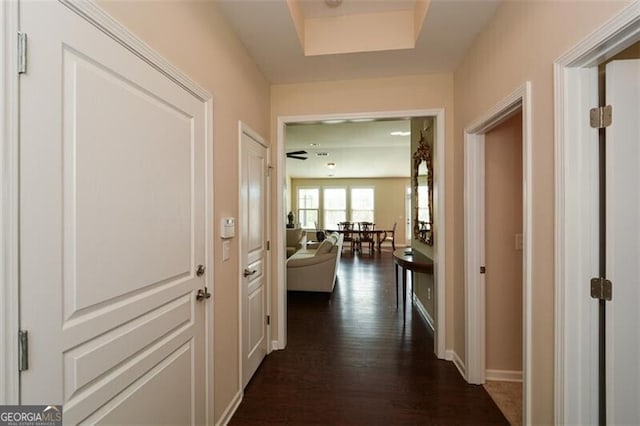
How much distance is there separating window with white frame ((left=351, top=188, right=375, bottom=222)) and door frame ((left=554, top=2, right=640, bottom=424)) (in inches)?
387

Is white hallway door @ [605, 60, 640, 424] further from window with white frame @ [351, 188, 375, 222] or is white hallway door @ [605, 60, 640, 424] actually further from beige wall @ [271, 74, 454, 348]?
window with white frame @ [351, 188, 375, 222]

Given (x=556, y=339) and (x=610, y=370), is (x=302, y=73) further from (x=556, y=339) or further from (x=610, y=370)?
(x=610, y=370)

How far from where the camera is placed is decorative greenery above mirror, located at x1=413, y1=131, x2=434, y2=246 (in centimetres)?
349

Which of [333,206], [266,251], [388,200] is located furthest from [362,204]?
[266,251]

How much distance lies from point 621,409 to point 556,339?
306mm

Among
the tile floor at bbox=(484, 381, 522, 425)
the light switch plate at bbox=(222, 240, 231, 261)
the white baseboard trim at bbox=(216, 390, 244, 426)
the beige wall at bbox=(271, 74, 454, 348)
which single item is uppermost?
the beige wall at bbox=(271, 74, 454, 348)

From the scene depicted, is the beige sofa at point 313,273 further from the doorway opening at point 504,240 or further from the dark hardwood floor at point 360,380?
the doorway opening at point 504,240

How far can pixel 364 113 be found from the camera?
280cm

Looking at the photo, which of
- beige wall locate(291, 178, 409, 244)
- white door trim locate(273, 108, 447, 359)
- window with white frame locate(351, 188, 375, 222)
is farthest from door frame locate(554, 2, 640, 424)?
window with white frame locate(351, 188, 375, 222)

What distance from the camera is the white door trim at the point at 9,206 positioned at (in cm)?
74

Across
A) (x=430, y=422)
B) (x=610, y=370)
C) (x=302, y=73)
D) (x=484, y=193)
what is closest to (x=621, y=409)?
(x=610, y=370)

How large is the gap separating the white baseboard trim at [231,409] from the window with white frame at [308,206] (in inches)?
366

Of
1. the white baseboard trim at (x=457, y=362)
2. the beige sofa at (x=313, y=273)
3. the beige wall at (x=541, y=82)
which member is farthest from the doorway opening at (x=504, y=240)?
the beige sofa at (x=313, y=273)

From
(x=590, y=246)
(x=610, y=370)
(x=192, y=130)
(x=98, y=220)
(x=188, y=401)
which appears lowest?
(x=188, y=401)
